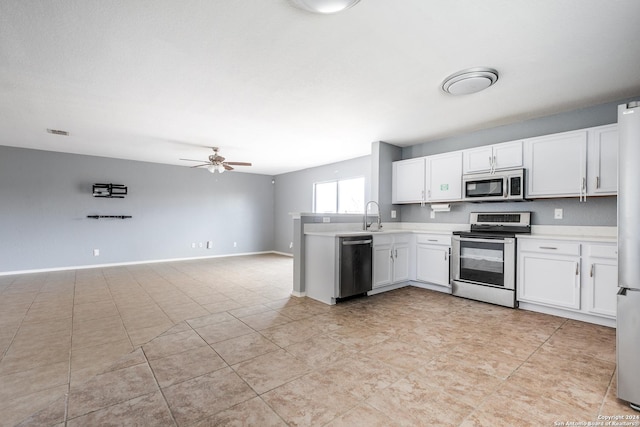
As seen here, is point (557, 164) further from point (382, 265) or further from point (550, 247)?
point (382, 265)

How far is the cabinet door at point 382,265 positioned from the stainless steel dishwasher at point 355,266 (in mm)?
106

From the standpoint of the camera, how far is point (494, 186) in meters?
3.91

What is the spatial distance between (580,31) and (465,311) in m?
2.91

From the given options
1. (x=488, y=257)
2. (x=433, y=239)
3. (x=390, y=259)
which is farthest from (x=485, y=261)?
(x=390, y=259)

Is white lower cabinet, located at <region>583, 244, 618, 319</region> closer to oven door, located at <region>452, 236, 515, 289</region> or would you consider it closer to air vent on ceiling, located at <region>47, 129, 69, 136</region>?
oven door, located at <region>452, 236, 515, 289</region>

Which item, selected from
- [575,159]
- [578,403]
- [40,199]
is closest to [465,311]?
[578,403]

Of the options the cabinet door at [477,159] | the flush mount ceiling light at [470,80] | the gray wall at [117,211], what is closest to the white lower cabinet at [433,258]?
the cabinet door at [477,159]

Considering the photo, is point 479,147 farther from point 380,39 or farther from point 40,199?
point 40,199

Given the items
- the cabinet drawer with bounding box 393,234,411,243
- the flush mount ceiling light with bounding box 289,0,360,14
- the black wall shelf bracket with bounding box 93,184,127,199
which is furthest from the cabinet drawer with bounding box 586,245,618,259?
the black wall shelf bracket with bounding box 93,184,127,199

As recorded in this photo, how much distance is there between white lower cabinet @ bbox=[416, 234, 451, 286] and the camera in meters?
4.31

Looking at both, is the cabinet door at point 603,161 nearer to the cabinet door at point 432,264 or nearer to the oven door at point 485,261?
the oven door at point 485,261

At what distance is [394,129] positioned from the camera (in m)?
4.43

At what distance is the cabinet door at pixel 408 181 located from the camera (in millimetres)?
4809

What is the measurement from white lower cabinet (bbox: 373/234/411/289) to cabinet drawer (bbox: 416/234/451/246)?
174 mm
